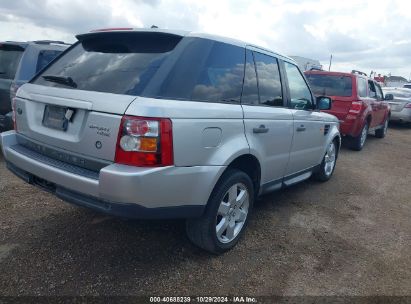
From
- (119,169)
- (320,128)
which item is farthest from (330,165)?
(119,169)

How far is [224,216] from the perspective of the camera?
316 centimetres

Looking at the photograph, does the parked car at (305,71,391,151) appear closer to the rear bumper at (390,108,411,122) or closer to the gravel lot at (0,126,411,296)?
the gravel lot at (0,126,411,296)

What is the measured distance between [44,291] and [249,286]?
1.51m

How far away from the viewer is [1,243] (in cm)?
321

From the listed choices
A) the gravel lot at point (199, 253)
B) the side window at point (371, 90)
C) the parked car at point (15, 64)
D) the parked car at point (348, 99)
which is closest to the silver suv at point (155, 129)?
the gravel lot at point (199, 253)

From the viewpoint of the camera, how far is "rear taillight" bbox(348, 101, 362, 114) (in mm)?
7754

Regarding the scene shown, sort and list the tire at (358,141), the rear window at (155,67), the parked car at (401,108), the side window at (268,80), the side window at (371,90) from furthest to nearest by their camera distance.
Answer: the parked car at (401,108)
the side window at (371,90)
the tire at (358,141)
the side window at (268,80)
the rear window at (155,67)

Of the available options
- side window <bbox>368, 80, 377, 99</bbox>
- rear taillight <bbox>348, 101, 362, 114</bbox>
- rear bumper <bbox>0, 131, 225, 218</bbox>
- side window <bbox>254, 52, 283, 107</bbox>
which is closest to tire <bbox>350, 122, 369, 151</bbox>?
rear taillight <bbox>348, 101, 362, 114</bbox>

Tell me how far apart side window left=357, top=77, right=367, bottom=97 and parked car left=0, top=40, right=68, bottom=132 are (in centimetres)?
616

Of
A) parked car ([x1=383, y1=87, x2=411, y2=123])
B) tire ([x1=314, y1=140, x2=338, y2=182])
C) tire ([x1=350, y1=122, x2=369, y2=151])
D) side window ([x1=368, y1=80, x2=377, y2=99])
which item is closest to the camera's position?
tire ([x1=314, y1=140, x2=338, y2=182])

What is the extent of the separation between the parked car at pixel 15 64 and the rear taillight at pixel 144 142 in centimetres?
370

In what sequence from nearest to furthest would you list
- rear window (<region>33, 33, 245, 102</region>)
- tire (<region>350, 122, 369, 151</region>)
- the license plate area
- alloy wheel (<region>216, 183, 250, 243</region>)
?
rear window (<region>33, 33, 245, 102</region>) < the license plate area < alloy wheel (<region>216, 183, 250, 243</region>) < tire (<region>350, 122, 369, 151</region>)

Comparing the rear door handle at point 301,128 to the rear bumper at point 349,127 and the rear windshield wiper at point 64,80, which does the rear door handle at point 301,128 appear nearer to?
the rear windshield wiper at point 64,80

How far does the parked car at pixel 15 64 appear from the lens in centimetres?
537
